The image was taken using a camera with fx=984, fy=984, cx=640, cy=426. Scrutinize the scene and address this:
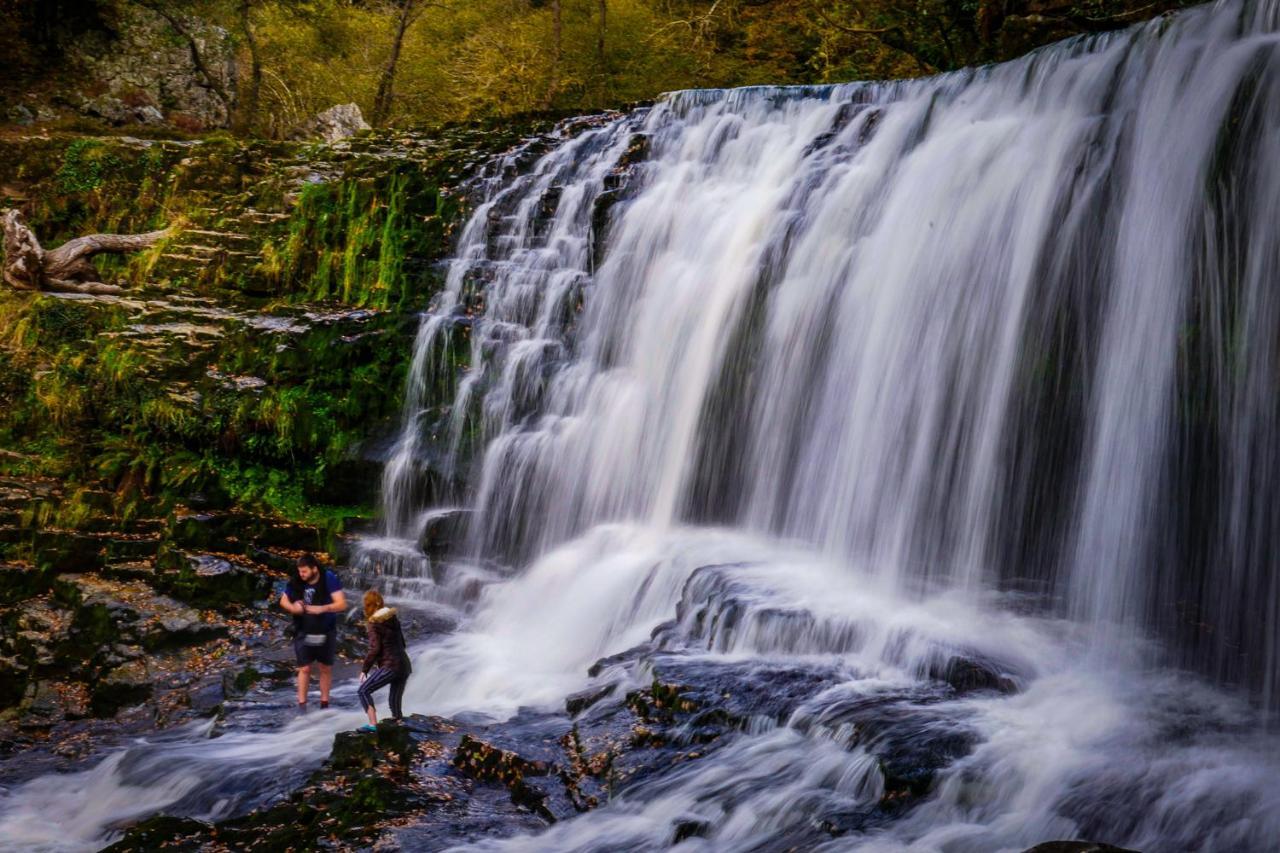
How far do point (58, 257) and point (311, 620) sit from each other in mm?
8334

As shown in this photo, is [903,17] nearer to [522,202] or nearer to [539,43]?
[522,202]

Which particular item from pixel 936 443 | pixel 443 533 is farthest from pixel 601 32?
pixel 936 443

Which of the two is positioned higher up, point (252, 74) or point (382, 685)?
point (252, 74)

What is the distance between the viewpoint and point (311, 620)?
291 inches

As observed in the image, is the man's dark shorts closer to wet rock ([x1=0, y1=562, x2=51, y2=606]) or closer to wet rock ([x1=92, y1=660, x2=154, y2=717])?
wet rock ([x1=92, y1=660, x2=154, y2=717])

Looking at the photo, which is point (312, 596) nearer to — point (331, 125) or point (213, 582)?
point (213, 582)

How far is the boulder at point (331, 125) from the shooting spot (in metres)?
22.3

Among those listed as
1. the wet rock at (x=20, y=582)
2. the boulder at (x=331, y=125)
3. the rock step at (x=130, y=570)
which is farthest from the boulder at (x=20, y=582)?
the boulder at (x=331, y=125)

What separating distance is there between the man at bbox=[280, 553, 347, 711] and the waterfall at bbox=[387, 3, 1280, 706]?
3041mm

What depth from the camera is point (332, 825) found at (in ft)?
17.5

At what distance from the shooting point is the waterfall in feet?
21.9

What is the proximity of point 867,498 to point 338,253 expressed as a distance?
8.13 m

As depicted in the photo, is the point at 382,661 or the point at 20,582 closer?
the point at 382,661

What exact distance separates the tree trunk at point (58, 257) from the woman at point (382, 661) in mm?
8190
